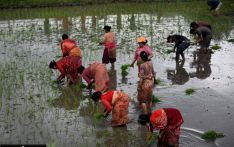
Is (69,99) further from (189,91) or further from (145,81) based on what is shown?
(189,91)

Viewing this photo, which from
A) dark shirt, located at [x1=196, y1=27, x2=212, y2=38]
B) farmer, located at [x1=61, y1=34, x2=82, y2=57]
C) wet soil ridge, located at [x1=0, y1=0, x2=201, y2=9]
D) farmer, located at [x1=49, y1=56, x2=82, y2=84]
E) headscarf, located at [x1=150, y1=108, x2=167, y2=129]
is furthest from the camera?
wet soil ridge, located at [x1=0, y1=0, x2=201, y2=9]

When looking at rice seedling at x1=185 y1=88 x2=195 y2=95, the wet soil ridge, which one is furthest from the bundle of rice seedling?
the wet soil ridge

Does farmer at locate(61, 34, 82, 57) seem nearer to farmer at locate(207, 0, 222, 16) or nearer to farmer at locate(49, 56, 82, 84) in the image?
farmer at locate(49, 56, 82, 84)

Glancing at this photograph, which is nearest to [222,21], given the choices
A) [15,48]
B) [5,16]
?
[15,48]

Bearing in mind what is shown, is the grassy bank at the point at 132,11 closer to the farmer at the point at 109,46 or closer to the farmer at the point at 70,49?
the farmer at the point at 109,46

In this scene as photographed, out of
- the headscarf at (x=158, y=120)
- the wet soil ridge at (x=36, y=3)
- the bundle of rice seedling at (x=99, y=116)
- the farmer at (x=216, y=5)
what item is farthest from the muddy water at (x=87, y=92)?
the wet soil ridge at (x=36, y=3)

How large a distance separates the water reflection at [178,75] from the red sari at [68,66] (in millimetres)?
2951

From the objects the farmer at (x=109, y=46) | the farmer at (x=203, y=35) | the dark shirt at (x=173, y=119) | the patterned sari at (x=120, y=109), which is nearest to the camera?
the dark shirt at (x=173, y=119)

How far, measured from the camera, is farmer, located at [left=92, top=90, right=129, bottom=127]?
8.75 m

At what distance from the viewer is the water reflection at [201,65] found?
12859 mm

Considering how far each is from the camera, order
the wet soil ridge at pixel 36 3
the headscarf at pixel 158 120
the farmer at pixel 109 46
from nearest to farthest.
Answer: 1. the headscarf at pixel 158 120
2. the farmer at pixel 109 46
3. the wet soil ridge at pixel 36 3

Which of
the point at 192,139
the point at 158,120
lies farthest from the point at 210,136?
the point at 158,120

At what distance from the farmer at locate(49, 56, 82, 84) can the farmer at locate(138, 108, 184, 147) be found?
4360mm

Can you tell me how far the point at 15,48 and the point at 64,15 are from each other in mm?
7964
